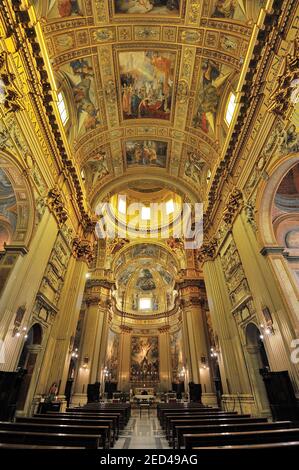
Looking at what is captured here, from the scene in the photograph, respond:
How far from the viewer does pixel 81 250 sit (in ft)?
48.2

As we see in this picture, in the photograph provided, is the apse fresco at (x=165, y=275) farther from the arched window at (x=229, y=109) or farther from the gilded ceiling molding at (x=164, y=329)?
the arched window at (x=229, y=109)

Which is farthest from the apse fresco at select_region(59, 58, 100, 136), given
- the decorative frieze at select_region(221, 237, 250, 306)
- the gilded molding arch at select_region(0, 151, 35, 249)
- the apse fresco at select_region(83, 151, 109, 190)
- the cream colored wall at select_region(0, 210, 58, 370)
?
the decorative frieze at select_region(221, 237, 250, 306)

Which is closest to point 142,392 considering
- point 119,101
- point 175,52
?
point 119,101

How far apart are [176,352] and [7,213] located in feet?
78.0

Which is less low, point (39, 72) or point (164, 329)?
point (39, 72)

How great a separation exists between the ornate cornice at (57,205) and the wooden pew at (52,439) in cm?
904

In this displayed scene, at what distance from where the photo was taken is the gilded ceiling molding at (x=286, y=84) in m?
7.42

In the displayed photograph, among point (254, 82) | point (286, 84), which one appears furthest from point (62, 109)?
point (286, 84)

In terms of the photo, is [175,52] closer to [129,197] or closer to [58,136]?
[58,136]

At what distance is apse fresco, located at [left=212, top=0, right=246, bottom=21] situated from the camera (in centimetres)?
1002

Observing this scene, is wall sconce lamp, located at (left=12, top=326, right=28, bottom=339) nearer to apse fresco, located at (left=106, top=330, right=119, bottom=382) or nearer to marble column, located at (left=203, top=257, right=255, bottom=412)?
marble column, located at (left=203, top=257, right=255, bottom=412)

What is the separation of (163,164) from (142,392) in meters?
23.8

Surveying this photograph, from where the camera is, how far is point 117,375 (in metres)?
26.4

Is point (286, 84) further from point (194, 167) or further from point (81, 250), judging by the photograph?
point (81, 250)
